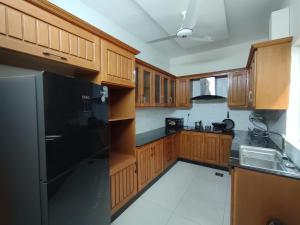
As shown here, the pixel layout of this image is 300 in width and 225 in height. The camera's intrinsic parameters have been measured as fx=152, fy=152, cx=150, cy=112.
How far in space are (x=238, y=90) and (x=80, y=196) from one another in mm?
3383

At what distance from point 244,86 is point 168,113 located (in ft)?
6.24

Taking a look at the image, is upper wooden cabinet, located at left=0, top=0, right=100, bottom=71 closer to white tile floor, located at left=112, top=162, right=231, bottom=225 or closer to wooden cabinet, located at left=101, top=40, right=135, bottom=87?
wooden cabinet, located at left=101, top=40, right=135, bottom=87

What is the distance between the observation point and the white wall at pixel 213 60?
11.3 feet

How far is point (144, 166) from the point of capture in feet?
7.97

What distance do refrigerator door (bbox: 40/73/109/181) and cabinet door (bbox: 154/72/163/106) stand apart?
1817mm

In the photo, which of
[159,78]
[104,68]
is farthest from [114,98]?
[159,78]

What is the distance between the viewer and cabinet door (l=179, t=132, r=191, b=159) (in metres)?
3.61

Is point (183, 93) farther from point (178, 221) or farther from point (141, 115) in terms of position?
point (178, 221)

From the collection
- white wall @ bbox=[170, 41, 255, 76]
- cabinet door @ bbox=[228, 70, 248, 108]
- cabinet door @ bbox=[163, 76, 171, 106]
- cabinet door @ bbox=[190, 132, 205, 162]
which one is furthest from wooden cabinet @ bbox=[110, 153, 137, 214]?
white wall @ bbox=[170, 41, 255, 76]

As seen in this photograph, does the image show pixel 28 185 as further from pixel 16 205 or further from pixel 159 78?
pixel 159 78

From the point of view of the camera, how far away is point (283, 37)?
1894mm

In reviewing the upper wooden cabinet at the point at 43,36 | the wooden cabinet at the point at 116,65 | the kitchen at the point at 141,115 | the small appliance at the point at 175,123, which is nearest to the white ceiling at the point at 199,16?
the kitchen at the point at 141,115

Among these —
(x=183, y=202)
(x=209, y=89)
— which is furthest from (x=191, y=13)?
(x=183, y=202)

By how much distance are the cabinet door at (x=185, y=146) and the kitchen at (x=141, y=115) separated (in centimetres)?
2
